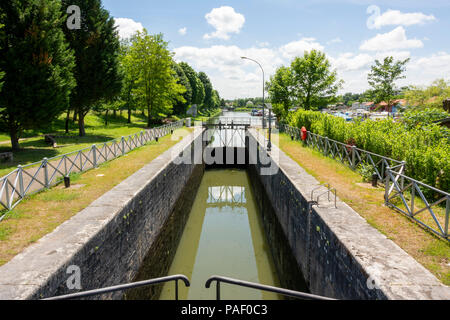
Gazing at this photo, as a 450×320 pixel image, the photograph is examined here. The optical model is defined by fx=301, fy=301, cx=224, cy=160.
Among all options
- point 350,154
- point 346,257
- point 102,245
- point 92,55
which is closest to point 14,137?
point 92,55

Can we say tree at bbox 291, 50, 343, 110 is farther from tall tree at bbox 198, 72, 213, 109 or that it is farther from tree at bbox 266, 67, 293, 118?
tall tree at bbox 198, 72, 213, 109

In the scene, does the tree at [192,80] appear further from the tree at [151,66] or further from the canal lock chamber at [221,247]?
the canal lock chamber at [221,247]

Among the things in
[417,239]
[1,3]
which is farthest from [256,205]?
[1,3]

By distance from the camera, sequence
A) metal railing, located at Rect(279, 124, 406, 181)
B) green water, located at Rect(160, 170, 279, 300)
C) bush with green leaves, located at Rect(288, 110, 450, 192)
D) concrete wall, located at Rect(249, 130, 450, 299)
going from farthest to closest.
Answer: metal railing, located at Rect(279, 124, 406, 181) < green water, located at Rect(160, 170, 279, 300) < bush with green leaves, located at Rect(288, 110, 450, 192) < concrete wall, located at Rect(249, 130, 450, 299)

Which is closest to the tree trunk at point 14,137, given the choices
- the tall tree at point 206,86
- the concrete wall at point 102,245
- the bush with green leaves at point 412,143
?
the concrete wall at point 102,245

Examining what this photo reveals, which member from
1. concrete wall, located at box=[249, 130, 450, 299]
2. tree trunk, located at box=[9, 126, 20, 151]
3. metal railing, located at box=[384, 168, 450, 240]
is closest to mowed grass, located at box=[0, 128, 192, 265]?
concrete wall, located at box=[249, 130, 450, 299]

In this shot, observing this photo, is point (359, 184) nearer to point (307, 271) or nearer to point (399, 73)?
point (307, 271)

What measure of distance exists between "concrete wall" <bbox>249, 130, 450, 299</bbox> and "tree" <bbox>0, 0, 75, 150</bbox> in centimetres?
1312

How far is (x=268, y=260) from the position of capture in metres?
10.9

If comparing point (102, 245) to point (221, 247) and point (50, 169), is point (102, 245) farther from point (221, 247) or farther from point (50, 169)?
point (50, 169)

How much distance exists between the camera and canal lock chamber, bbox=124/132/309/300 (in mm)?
8578

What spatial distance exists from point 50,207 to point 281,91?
108ft

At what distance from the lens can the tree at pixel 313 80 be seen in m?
34.2

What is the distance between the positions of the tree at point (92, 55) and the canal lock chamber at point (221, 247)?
1061cm
